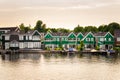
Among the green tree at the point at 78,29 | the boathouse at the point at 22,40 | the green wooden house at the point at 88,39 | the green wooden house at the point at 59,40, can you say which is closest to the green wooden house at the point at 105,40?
the green wooden house at the point at 88,39

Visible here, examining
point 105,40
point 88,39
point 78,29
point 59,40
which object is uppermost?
point 78,29

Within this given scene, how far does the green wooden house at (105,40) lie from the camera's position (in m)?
105

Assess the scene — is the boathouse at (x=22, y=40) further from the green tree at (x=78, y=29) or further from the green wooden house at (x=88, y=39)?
the green tree at (x=78, y=29)

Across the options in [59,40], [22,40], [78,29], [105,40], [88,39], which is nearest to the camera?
[22,40]

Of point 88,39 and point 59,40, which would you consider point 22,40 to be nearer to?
point 59,40

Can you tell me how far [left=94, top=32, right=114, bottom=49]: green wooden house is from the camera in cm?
10462

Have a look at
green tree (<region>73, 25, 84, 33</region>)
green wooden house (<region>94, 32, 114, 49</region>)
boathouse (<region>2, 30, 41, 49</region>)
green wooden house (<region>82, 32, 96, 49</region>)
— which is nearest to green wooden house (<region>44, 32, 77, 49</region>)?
green wooden house (<region>82, 32, 96, 49</region>)

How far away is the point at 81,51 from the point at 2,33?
21938 mm

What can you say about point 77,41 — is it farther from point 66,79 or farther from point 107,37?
point 66,79

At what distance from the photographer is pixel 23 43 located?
10238 cm

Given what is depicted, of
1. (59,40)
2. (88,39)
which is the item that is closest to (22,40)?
(59,40)

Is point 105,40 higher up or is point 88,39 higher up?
point 88,39

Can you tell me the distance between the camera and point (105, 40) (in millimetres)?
104938

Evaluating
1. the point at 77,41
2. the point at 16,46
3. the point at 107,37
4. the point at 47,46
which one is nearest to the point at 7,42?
the point at 16,46
